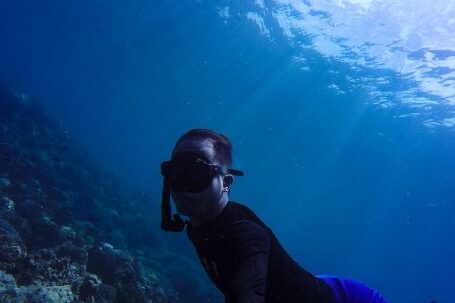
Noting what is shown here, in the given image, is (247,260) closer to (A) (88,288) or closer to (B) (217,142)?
(B) (217,142)

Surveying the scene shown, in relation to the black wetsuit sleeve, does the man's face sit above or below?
above

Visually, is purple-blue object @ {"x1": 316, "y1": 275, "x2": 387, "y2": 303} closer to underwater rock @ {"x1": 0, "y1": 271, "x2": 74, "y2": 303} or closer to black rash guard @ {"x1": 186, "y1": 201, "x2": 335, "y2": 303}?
black rash guard @ {"x1": 186, "y1": 201, "x2": 335, "y2": 303}

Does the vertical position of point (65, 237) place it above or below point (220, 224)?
above

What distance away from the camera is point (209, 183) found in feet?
6.86

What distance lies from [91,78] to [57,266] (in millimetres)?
111922

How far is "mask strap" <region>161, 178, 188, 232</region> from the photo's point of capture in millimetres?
2312

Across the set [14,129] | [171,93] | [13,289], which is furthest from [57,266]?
[171,93]

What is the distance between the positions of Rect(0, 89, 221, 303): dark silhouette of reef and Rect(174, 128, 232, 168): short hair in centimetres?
565

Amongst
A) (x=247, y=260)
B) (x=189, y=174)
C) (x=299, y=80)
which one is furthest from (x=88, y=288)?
(x=299, y=80)

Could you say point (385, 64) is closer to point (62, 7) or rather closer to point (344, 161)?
point (344, 161)

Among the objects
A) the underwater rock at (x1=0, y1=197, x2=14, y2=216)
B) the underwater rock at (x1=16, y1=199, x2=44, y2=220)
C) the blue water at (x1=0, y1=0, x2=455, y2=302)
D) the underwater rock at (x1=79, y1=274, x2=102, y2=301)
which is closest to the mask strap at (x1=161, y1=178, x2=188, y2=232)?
the underwater rock at (x1=79, y1=274, x2=102, y2=301)

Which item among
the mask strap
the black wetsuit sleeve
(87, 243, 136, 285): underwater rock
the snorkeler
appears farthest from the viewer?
(87, 243, 136, 285): underwater rock

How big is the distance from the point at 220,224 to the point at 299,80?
40.1 m

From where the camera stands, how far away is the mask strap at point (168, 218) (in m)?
2.31
